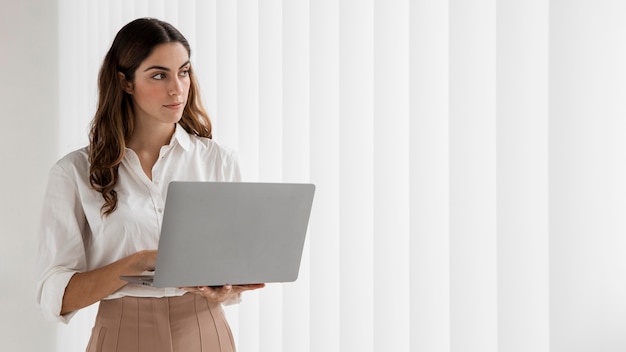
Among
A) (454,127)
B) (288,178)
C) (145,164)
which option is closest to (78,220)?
(145,164)

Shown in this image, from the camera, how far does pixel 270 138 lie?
2260 mm

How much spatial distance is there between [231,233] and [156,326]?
39 centimetres

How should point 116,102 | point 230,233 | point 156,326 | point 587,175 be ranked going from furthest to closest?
point 116,102 < point 156,326 < point 230,233 < point 587,175

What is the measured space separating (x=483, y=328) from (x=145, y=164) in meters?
0.98

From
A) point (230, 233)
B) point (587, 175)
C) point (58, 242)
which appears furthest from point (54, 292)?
point (587, 175)

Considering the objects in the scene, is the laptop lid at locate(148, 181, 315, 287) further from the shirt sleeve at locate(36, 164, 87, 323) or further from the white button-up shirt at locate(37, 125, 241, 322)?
the shirt sleeve at locate(36, 164, 87, 323)

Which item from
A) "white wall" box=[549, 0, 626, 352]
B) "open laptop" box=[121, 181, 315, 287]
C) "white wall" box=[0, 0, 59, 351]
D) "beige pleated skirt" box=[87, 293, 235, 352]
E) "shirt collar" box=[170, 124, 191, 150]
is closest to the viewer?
"white wall" box=[549, 0, 626, 352]

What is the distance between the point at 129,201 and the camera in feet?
6.35

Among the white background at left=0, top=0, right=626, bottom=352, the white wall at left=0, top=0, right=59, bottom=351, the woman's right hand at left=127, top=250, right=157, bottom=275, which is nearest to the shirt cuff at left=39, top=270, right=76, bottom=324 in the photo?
the woman's right hand at left=127, top=250, right=157, bottom=275

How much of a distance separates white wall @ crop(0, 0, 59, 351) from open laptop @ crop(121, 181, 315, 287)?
2.25 meters

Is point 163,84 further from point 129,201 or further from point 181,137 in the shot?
point 129,201

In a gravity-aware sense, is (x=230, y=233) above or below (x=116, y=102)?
below

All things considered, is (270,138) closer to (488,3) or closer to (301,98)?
(301,98)

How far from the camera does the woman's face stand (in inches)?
75.9
